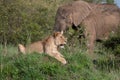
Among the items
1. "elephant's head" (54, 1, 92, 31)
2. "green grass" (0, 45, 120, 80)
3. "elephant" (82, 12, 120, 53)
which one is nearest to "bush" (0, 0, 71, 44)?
"elephant's head" (54, 1, 92, 31)

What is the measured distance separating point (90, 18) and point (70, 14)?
161cm

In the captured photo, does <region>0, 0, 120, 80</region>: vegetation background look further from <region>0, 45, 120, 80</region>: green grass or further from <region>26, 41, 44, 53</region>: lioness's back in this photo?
<region>26, 41, 44, 53</region>: lioness's back

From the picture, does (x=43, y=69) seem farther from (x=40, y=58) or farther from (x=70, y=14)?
(x=70, y=14)

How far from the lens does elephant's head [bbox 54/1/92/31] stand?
18125 millimetres

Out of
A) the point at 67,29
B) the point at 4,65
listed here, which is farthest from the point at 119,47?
the point at 4,65

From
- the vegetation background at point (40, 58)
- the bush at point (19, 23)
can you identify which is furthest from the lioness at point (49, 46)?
the bush at point (19, 23)

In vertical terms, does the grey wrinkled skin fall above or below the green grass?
below

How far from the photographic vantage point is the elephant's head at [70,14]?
59.5 ft

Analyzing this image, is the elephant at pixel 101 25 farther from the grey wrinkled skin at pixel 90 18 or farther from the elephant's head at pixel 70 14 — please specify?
the elephant's head at pixel 70 14

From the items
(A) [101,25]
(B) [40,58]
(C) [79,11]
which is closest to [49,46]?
(B) [40,58]

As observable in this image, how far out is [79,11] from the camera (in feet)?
63.7

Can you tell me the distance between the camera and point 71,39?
1606cm

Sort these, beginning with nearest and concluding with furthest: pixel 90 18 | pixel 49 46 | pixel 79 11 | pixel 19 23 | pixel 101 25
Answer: pixel 49 46, pixel 79 11, pixel 90 18, pixel 101 25, pixel 19 23

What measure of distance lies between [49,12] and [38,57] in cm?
1341
